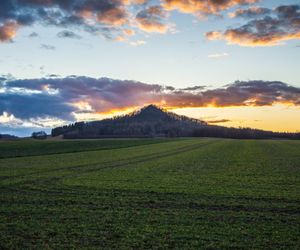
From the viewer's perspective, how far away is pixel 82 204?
20.2 m

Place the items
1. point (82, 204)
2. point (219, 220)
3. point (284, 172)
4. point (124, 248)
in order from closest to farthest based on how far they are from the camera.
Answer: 1. point (124, 248)
2. point (219, 220)
3. point (82, 204)
4. point (284, 172)

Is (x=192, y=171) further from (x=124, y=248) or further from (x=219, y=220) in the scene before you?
(x=124, y=248)

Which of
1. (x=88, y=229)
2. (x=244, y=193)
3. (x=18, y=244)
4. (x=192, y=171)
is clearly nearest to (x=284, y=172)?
(x=192, y=171)

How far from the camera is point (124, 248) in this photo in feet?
41.6

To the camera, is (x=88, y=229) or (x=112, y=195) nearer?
(x=88, y=229)

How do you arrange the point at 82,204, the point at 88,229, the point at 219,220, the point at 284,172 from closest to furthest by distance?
the point at 88,229, the point at 219,220, the point at 82,204, the point at 284,172

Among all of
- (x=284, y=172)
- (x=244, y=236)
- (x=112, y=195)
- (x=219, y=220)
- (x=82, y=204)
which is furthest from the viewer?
(x=284, y=172)

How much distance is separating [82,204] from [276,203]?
1072 cm

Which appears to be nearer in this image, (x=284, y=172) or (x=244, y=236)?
(x=244, y=236)

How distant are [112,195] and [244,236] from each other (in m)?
10.7

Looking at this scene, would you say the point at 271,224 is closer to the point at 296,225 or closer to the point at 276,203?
the point at 296,225

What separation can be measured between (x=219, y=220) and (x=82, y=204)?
7719 millimetres

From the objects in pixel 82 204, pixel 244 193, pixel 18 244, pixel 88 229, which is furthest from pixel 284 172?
pixel 18 244

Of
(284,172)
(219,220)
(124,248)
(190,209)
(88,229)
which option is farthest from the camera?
(284,172)
